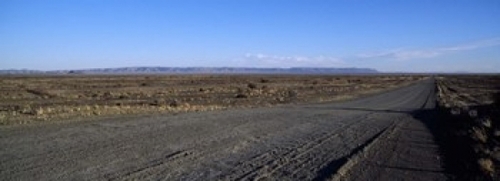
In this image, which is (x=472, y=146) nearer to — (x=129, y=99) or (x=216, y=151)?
(x=216, y=151)

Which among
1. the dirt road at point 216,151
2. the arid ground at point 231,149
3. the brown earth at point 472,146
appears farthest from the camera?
the brown earth at point 472,146

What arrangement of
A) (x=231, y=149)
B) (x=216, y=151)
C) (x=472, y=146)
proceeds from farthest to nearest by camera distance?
(x=472, y=146)
(x=231, y=149)
(x=216, y=151)

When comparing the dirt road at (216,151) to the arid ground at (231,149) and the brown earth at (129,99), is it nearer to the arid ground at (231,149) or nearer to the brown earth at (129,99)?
the arid ground at (231,149)

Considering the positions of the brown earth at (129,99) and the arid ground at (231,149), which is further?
the brown earth at (129,99)

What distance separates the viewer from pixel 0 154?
12422 mm

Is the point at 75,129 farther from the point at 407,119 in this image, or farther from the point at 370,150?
the point at 407,119

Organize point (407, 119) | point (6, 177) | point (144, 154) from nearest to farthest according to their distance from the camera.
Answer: point (6, 177), point (144, 154), point (407, 119)

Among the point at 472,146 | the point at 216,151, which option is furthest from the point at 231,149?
the point at 472,146

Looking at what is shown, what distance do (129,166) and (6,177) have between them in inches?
93.3

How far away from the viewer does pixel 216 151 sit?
13.9m

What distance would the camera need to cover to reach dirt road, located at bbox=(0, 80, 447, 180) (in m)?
10.9

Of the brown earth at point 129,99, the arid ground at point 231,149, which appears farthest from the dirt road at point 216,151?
the brown earth at point 129,99

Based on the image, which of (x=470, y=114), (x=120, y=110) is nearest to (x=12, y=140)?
(x=120, y=110)

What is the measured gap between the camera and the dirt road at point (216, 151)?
1088 centimetres
